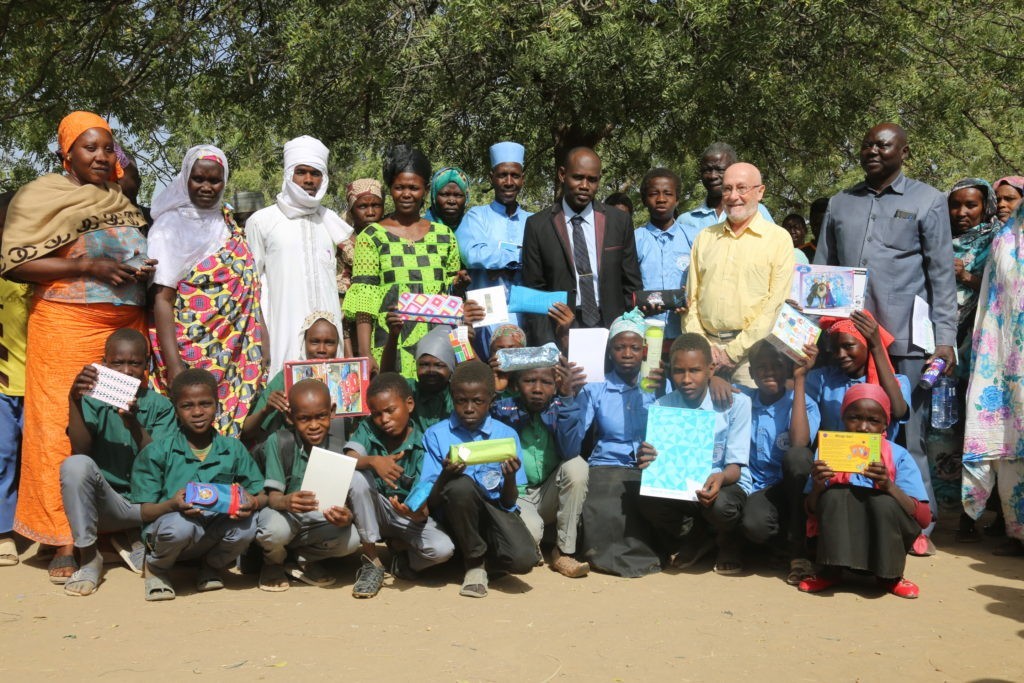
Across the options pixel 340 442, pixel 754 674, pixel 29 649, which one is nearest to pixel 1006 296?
pixel 754 674

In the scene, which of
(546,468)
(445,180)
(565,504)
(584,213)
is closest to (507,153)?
(445,180)

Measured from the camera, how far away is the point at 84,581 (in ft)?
17.5

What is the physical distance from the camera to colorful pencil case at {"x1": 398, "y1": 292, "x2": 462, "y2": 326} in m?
6.00

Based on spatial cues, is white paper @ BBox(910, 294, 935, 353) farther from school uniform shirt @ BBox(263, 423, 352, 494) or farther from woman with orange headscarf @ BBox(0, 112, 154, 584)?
woman with orange headscarf @ BBox(0, 112, 154, 584)

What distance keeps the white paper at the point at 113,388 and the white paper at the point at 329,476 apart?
3.25ft

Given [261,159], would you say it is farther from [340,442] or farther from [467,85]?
[340,442]

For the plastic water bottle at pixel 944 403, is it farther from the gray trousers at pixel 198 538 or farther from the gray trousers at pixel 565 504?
the gray trousers at pixel 198 538

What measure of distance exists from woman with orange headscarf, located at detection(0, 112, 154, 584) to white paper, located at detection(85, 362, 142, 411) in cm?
55

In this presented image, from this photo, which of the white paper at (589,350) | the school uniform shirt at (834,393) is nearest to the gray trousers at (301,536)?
the white paper at (589,350)

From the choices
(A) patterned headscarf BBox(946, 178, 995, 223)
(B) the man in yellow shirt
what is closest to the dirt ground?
(B) the man in yellow shirt

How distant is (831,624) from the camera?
483 cm

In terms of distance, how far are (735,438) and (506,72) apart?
14.8 ft

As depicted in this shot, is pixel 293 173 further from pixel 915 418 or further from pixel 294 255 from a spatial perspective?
pixel 915 418

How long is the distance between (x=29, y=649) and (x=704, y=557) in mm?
3542
